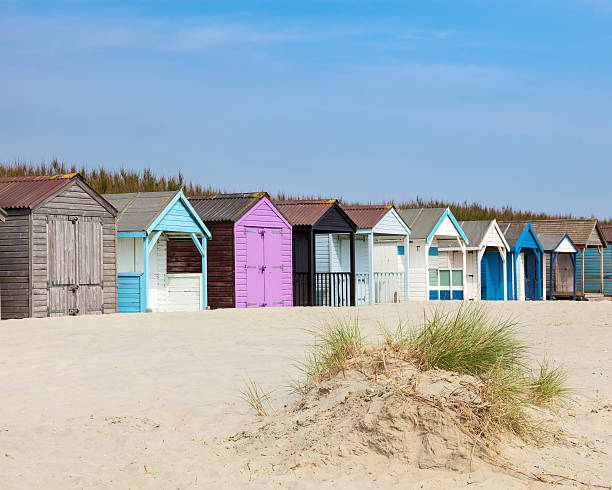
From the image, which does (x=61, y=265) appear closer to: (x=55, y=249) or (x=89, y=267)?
(x=55, y=249)

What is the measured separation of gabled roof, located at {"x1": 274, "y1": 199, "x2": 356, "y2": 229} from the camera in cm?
2425

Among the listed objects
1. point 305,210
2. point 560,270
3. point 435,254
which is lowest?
point 560,270

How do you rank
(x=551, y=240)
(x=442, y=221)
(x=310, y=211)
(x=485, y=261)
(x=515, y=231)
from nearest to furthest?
(x=310, y=211) → (x=442, y=221) → (x=485, y=261) → (x=515, y=231) → (x=551, y=240)

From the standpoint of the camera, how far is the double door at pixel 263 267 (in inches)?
901

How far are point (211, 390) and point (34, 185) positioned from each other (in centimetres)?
1168

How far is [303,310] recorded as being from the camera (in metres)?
20.9

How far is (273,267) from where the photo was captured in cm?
2358

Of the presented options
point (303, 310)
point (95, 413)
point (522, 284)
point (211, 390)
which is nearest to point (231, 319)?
point (303, 310)

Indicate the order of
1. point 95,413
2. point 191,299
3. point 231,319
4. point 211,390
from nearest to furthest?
1. point 95,413
2. point 211,390
3. point 231,319
4. point 191,299

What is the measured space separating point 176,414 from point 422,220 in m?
21.8

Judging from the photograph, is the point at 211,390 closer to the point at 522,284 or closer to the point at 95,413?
the point at 95,413

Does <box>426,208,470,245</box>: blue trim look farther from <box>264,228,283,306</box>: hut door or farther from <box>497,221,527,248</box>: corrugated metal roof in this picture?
<box>264,228,283,306</box>: hut door

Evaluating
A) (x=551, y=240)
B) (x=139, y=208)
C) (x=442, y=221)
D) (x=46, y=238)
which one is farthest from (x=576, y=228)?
(x=46, y=238)

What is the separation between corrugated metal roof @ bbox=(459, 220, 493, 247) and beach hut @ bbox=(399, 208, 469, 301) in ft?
1.30
